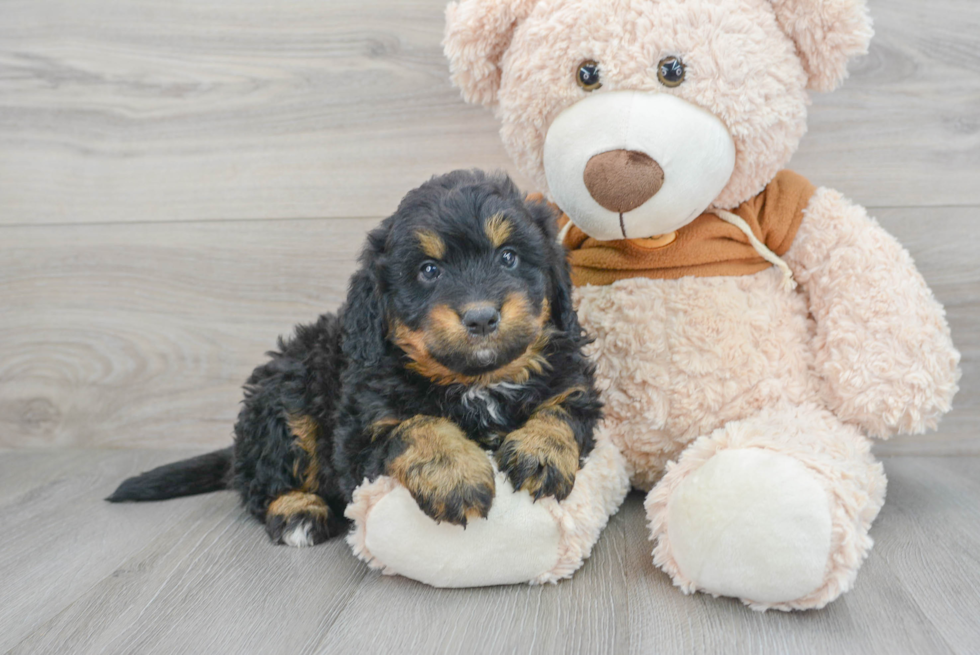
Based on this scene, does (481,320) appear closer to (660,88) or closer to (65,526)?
(660,88)

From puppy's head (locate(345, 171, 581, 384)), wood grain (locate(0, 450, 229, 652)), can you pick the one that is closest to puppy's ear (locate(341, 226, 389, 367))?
puppy's head (locate(345, 171, 581, 384))

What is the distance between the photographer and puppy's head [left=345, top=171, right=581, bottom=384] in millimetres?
1369

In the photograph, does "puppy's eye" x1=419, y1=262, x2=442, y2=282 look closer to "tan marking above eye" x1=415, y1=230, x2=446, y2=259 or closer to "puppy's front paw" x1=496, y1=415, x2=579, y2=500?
"tan marking above eye" x1=415, y1=230, x2=446, y2=259

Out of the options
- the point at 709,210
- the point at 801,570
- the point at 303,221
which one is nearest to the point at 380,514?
the point at 801,570

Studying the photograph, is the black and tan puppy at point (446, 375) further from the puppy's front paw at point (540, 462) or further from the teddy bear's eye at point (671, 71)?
the teddy bear's eye at point (671, 71)

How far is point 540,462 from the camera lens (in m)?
1.43

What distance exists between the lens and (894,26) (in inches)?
83.8

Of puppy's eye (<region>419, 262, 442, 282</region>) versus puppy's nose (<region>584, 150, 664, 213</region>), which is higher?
puppy's nose (<region>584, 150, 664, 213</region>)

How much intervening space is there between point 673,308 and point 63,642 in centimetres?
143

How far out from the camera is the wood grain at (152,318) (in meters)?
2.45

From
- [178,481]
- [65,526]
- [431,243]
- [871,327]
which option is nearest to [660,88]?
[431,243]

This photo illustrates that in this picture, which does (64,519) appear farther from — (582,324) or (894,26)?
(894,26)

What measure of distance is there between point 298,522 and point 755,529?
1054mm

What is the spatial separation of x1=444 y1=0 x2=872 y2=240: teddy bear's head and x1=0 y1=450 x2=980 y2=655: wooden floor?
2.65 ft
